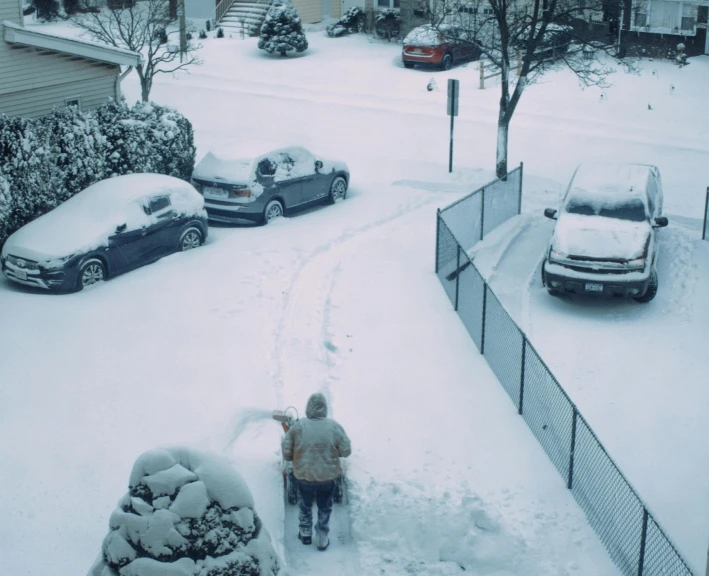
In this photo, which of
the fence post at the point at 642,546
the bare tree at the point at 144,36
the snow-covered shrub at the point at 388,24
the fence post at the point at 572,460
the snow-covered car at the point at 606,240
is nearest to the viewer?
the fence post at the point at 642,546

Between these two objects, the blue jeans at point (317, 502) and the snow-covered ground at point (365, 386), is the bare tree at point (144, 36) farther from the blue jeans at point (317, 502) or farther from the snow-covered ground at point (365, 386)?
the blue jeans at point (317, 502)

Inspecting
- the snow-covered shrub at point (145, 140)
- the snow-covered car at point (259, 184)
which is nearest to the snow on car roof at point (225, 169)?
the snow-covered car at point (259, 184)

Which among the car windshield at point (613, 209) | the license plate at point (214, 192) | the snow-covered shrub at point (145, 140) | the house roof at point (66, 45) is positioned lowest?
the license plate at point (214, 192)

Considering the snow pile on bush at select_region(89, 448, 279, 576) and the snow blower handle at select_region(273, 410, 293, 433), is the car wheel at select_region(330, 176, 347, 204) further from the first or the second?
the snow pile on bush at select_region(89, 448, 279, 576)

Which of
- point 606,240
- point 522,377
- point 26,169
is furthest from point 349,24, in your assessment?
point 522,377

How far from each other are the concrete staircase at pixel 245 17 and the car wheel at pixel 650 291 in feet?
94.2

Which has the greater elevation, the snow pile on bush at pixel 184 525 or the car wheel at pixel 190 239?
the snow pile on bush at pixel 184 525

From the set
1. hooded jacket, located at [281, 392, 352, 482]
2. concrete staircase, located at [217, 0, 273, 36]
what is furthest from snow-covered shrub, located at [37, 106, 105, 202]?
concrete staircase, located at [217, 0, 273, 36]

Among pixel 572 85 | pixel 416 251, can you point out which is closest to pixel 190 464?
Answer: pixel 416 251

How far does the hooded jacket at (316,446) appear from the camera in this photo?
835 centimetres

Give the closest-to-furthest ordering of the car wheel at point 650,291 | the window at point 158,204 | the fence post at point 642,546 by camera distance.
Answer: the fence post at point 642,546 → the car wheel at point 650,291 → the window at point 158,204

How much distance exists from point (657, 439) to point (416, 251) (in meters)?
6.56

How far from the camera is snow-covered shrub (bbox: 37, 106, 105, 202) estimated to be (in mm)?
16656

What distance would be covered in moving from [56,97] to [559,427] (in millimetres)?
13232
